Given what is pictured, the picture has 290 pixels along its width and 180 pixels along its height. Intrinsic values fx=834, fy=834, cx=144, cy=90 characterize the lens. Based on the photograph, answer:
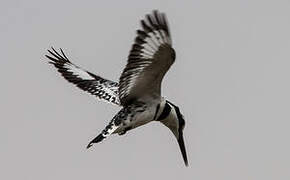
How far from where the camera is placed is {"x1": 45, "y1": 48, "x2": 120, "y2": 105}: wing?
36.1 feet

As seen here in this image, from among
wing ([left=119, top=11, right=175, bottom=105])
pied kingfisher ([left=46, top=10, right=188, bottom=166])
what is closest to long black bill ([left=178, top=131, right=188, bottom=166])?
pied kingfisher ([left=46, top=10, right=188, bottom=166])

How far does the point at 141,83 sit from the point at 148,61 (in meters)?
0.65

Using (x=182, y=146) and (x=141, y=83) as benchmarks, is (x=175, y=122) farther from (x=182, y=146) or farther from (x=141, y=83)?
(x=141, y=83)

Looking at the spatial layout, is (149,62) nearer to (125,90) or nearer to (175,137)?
(125,90)

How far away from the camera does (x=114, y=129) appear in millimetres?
9531

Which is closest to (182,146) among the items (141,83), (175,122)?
(175,122)

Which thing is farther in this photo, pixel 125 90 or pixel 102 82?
pixel 102 82

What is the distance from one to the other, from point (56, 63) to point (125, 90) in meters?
2.80

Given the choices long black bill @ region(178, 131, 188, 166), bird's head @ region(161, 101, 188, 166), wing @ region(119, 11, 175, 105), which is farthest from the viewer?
long black bill @ region(178, 131, 188, 166)

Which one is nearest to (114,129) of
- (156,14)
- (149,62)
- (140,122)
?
(140,122)

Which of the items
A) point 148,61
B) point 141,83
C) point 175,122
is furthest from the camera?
point 175,122

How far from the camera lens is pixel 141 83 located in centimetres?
933

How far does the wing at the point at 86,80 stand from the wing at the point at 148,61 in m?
1.19

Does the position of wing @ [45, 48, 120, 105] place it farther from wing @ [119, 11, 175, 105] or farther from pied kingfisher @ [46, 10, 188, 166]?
wing @ [119, 11, 175, 105]
